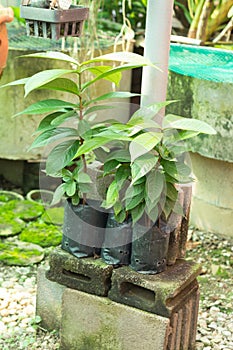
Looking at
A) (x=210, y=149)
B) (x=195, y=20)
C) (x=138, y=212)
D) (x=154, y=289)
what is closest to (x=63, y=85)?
(x=138, y=212)

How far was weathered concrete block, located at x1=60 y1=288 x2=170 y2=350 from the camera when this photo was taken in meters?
2.50

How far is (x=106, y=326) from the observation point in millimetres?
2604

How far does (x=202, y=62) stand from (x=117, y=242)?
1694 millimetres

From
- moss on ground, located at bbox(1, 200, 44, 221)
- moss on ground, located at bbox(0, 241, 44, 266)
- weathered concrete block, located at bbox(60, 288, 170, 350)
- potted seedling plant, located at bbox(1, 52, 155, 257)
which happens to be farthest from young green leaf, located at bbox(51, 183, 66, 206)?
moss on ground, located at bbox(1, 200, 44, 221)

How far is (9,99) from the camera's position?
4203mm

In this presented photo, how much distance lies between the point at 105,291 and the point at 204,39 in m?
2.33

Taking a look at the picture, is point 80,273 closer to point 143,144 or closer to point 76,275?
point 76,275

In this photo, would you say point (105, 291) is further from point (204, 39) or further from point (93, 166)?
point (204, 39)

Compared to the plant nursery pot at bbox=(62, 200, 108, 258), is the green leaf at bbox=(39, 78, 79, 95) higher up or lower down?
higher up

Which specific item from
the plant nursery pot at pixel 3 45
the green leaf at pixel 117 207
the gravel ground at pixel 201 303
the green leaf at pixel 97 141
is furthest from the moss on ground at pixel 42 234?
the plant nursery pot at pixel 3 45

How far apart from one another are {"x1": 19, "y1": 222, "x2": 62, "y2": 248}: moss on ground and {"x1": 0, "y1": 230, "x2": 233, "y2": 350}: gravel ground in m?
0.28

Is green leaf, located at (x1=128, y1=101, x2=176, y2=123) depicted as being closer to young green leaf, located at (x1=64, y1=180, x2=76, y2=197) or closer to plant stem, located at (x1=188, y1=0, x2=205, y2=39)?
young green leaf, located at (x1=64, y1=180, x2=76, y2=197)

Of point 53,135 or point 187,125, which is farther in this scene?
point 53,135

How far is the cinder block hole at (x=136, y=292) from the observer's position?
254cm
